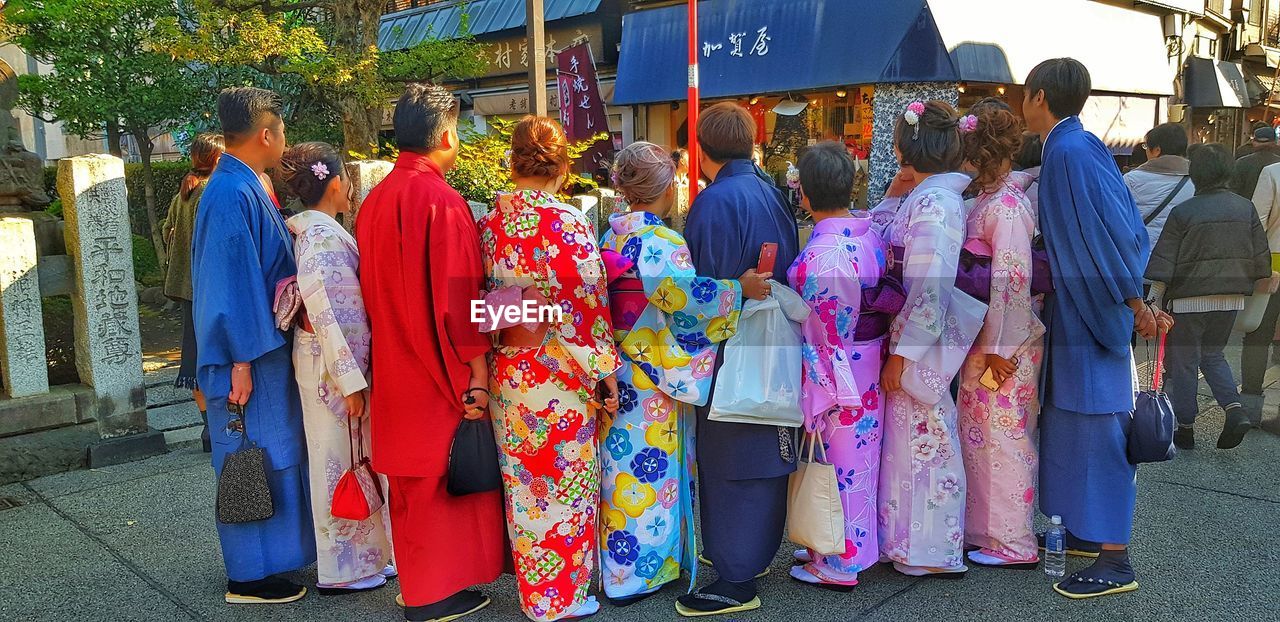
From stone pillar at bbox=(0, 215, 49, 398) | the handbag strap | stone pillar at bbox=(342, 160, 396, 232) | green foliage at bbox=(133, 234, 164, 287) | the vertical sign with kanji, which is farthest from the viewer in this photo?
green foliage at bbox=(133, 234, 164, 287)

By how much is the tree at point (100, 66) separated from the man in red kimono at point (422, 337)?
7486 mm

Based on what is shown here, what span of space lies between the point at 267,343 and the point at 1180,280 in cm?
481

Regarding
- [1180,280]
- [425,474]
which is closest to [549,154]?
[425,474]

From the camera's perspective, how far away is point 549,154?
9.52 ft

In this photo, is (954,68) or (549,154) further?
(954,68)

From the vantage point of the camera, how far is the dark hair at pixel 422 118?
2.92m

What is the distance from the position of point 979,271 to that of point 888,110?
307 inches

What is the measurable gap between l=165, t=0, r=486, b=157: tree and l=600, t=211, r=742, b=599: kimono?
508cm

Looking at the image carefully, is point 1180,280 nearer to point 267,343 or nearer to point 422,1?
point 267,343

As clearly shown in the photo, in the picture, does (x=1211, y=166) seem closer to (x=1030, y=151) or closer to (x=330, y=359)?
(x=1030, y=151)

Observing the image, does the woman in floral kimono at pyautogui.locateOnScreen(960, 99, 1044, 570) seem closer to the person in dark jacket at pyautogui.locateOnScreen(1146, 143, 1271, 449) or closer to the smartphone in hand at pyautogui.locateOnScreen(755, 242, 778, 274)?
the smartphone in hand at pyautogui.locateOnScreen(755, 242, 778, 274)

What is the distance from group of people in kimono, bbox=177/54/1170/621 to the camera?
9.49ft

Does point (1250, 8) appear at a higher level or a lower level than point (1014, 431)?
higher

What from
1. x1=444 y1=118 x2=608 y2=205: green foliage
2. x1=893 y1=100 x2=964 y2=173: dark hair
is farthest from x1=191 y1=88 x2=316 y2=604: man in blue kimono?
x1=444 y1=118 x2=608 y2=205: green foliage
